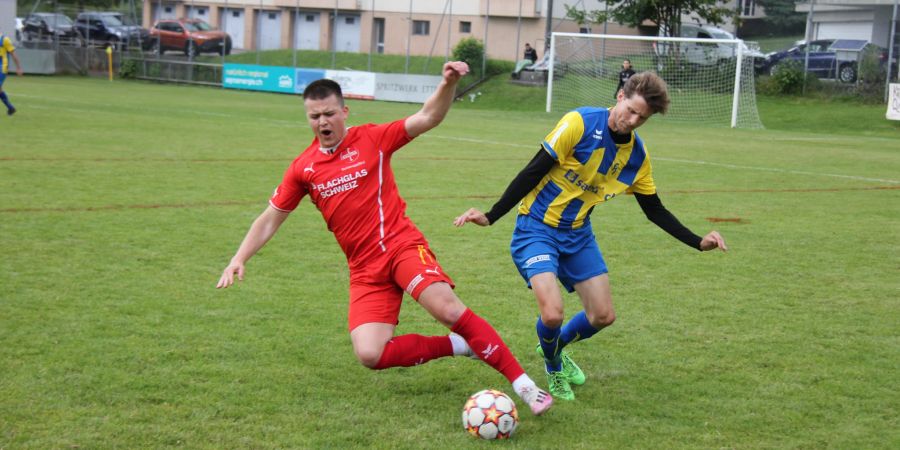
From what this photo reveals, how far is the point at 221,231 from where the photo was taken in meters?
9.97

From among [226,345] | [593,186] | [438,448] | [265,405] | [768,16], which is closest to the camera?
[438,448]

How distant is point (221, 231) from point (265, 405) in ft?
17.2

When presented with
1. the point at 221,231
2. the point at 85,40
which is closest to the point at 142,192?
the point at 221,231

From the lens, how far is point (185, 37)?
Answer: 4803cm

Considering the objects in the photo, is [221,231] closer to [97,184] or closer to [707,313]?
[97,184]

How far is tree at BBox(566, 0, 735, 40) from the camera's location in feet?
125

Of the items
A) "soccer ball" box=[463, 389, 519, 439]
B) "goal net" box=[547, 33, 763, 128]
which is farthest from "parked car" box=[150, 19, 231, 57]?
"soccer ball" box=[463, 389, 519, 439]

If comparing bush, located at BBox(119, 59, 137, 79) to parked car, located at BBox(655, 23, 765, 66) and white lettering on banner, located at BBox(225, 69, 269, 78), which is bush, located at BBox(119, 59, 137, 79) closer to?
white lettering on banner, located at BBox(225, 69, 269, 78)

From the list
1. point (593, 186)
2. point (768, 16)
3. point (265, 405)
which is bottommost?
point (265, 405)

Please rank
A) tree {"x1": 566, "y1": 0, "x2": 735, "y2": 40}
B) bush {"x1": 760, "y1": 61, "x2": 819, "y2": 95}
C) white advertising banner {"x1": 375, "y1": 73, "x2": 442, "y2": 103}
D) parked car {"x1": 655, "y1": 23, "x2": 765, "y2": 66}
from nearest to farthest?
parked car {"x1": 655, "y1": 23, "x2": 765, "y2": 66}
bush {"x1": 760, "y1": 61, "x2": 819, "y2": 95}
tree {"x1": 566, "y1": 0, "x2": 735, "y2": 40}
white advertising banner {"x1": 375, "y1": 73, "x2": 442, "y2": 103}

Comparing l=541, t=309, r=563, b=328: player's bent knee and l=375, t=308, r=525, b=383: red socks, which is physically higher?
l=541, t=309, r=563, b=328: player's bent knee

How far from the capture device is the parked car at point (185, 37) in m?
48.1

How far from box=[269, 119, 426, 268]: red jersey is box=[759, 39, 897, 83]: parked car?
31930mm

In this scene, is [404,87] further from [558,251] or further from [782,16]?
[558,251]
